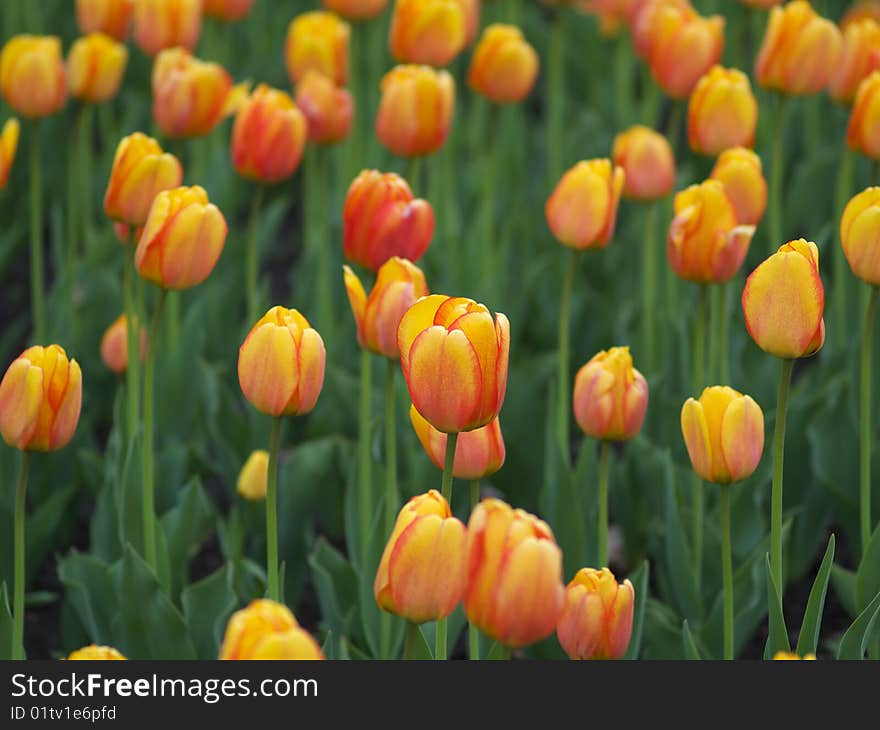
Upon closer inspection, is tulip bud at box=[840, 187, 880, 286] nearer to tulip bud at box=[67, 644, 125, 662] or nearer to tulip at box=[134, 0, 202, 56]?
tulip bud at box=[67, 644, 125, 662]

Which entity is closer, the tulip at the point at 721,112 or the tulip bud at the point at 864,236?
the tulip bud at the point at 864,236

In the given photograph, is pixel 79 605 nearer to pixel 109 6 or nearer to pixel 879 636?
pixel 879 636

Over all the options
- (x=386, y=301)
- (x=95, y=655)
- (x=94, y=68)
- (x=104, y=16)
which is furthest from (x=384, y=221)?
(x=104, y=16)

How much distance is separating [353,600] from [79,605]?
0.40m

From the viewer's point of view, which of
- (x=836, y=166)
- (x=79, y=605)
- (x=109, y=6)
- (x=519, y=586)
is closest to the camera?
(x=519, y=586)

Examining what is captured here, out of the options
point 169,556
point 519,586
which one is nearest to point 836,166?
point 169,556

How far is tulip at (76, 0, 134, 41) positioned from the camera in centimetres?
318

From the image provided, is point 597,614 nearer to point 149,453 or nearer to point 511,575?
point 511,575

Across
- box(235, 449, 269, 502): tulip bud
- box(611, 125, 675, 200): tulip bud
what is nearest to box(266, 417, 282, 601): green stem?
box(235, 449, 269, 502): tulip bud

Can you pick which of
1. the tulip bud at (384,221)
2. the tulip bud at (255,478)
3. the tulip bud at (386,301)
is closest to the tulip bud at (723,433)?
the tulip bud at (386,301)

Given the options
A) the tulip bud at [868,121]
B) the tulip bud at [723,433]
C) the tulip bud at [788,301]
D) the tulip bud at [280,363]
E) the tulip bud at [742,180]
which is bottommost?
the tulip bud at [723,433]

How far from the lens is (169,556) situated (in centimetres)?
227

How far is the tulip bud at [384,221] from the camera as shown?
6.78 feet

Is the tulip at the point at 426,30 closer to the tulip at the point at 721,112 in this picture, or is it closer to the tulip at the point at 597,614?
the tulip at the point at 721,112
